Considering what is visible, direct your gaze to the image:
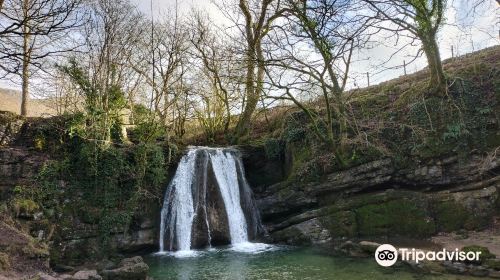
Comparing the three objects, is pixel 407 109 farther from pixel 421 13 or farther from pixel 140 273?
pixel 140 273

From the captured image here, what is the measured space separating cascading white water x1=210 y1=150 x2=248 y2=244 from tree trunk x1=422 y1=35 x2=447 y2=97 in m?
7.89

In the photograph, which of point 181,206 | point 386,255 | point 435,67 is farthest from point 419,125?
point 181,206

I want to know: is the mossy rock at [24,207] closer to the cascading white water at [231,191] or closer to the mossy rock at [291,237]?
the cascading white water at [231,191]

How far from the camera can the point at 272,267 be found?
Result: 31.6 feet

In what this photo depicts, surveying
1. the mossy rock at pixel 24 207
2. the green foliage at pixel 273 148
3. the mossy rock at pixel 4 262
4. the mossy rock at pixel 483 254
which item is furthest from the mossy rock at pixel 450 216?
the mossy rock at pixel 24 207

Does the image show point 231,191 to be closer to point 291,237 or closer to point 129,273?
point 291,237

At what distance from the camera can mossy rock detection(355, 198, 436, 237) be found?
37.4 feet

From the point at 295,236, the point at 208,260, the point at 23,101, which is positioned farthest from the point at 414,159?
the point at 23,101

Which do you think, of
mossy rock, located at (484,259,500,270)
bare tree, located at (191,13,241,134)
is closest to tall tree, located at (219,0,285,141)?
bare tree, located at (191,13,241,134)

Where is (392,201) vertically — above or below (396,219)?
above

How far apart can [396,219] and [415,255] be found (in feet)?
8.99

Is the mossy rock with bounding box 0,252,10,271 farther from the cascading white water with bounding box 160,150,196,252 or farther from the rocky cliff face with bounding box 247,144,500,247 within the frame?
the rocky cliff face with bounding box 247,144,500,247

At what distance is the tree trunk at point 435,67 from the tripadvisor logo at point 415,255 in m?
6.27

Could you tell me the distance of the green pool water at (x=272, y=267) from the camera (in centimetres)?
851
